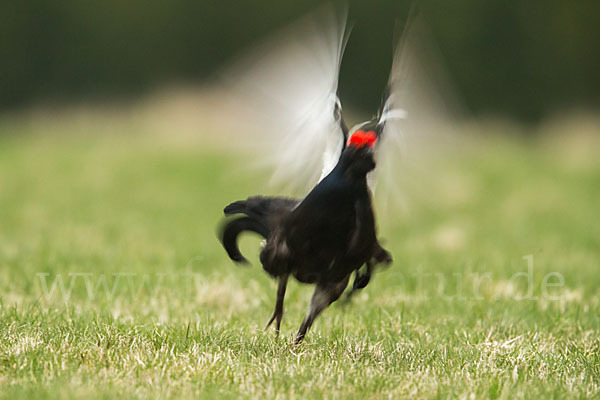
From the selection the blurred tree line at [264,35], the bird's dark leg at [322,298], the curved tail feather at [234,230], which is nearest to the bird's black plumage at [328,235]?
the bird's dark leg at [322,298]

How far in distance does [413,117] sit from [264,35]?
13522 millimetres

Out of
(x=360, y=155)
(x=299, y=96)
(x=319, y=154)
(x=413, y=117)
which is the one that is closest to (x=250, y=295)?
(x=319, y=154)

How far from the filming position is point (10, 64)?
17.2 metres

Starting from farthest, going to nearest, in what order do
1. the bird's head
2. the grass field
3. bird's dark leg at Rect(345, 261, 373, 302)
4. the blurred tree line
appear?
the blurred tree line, bird's dark leg at Rect(345, 261, 373, 302), the bird's head, the grass field

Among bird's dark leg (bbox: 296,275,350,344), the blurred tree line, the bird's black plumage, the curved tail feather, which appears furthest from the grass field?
the blurred tree line

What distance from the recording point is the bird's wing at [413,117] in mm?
4145

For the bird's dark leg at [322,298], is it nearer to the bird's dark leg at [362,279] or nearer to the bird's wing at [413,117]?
the bird's dark leg at [362,279]

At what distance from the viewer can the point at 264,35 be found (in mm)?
17375

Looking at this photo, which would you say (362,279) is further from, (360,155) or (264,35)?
(264,35)

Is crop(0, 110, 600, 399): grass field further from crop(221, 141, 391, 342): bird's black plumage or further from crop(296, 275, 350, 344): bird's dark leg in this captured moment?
crop(221, 141, 391, 342): bird's black plumage

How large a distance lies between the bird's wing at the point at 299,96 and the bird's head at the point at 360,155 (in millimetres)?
468

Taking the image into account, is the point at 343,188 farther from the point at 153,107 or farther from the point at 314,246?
the point at 153,107

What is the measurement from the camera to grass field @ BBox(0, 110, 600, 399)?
11.9 ft

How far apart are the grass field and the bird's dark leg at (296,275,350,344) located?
120 millimetres
